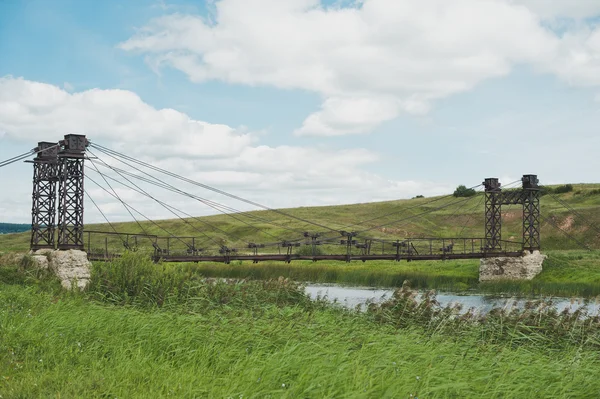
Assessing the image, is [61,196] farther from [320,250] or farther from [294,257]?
[320,250]

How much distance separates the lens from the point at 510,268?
146 feet

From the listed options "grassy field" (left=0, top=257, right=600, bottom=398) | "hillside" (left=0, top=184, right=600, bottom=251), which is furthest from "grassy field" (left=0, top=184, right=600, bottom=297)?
"grassy field" (left=0, top=257, right=600, bottom=398)

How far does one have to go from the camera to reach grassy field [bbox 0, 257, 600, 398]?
8.25m

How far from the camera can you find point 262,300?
734 inches

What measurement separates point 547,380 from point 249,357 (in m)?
4.74

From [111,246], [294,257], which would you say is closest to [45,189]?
[294,257]

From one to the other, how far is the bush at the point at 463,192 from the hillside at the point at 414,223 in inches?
38.4

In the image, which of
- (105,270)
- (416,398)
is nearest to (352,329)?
(416,398)

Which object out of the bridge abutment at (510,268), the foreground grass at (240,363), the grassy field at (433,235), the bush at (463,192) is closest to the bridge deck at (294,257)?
the bridge abutment at (510,268)

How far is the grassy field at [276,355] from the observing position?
27.1ft

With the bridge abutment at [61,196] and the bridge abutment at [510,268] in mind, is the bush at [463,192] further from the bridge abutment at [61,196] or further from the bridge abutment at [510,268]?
the bridge abutment at [61,196]

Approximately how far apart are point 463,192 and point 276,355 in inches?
3696

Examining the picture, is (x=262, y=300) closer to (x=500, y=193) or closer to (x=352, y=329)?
(x=352, y=329)

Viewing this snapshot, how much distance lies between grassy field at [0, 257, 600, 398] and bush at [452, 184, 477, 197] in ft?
281
